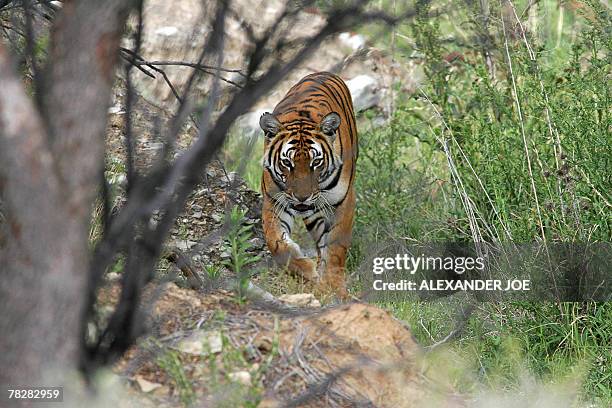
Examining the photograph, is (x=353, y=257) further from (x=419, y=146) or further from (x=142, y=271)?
(x=142, y=271)

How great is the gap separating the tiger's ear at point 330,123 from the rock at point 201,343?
11.2 feet

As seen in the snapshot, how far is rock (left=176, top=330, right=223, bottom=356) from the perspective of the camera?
3438 mm

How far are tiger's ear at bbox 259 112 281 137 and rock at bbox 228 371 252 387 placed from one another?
11.8ft

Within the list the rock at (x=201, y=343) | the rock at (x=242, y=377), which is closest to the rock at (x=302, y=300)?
the rock at (x=201, y=343)

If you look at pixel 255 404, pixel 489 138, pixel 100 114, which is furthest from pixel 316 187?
pixel 100 114

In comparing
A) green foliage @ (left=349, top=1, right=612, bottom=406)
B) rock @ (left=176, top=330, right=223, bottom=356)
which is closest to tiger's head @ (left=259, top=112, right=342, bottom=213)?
green foliage @ (left=349, top=1, right=612, bottom=406)

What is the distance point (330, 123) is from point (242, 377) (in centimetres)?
368

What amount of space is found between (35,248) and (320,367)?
141 centimetres

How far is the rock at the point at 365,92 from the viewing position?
34.6ft

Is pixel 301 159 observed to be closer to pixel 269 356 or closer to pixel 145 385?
pixel 269 356

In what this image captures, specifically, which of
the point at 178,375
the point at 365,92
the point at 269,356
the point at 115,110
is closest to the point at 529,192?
the point at 269,356

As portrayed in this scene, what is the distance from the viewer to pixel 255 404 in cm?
311

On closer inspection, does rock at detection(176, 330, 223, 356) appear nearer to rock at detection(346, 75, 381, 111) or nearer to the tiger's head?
the tiger's head

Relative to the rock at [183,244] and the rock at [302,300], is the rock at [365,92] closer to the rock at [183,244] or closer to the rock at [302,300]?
the rock at [183,244]
